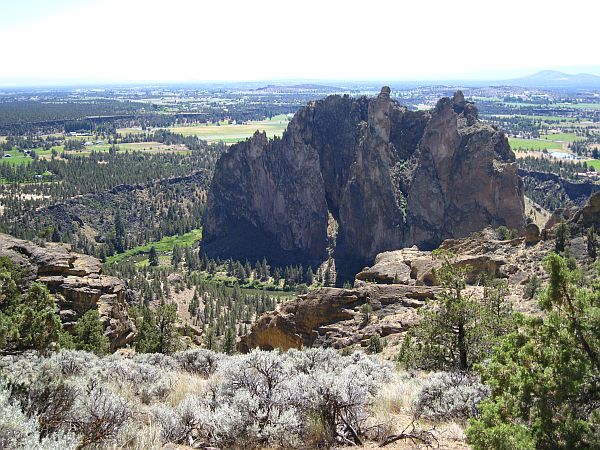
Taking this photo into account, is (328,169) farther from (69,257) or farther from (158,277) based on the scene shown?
(69,257)

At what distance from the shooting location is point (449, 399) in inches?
609

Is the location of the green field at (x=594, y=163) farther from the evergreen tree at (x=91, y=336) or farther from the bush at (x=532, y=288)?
the evergreen tree at (x=91, y=336)

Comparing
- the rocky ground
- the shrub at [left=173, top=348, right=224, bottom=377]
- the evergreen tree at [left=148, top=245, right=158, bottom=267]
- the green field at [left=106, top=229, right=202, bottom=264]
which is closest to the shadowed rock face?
the green field at [left=106, top=229, right=202, bottom=264]

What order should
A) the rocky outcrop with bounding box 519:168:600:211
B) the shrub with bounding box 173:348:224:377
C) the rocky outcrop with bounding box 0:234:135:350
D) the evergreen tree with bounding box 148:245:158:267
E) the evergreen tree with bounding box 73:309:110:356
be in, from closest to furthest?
the shrub with bounding box 173:348:224:377, the evergreen tree with bounding box 73:309:110:356, the rocky outcrop with bounding box 0:234:135:350, the evergreen tree with bounding box 148:245:158:267, the rocky outcrop with bounding box 519:168:600:211

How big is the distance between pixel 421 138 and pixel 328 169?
2635cm

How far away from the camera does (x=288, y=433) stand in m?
13.1

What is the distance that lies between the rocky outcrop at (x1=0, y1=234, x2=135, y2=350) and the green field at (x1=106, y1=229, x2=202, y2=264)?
8523 cm

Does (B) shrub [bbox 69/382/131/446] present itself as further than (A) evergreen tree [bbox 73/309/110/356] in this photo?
No

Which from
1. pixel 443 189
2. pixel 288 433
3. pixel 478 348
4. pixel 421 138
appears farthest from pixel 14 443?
pixel 421 138

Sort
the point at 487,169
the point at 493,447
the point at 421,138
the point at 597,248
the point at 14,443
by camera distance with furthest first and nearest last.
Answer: the point at 421,138 → the point at 487,169 → the point at 597,248 → the point at 493,447 → the point at 14,443

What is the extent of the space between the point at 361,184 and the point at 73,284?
82.1 m

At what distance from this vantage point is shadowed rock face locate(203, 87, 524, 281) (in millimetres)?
103750

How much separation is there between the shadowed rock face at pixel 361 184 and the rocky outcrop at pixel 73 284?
67.8 m

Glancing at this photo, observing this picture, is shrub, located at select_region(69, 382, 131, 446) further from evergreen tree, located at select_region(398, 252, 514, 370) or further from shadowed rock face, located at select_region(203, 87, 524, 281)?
shadowed rock face, located at select_region(203, 87, 524, 281)
